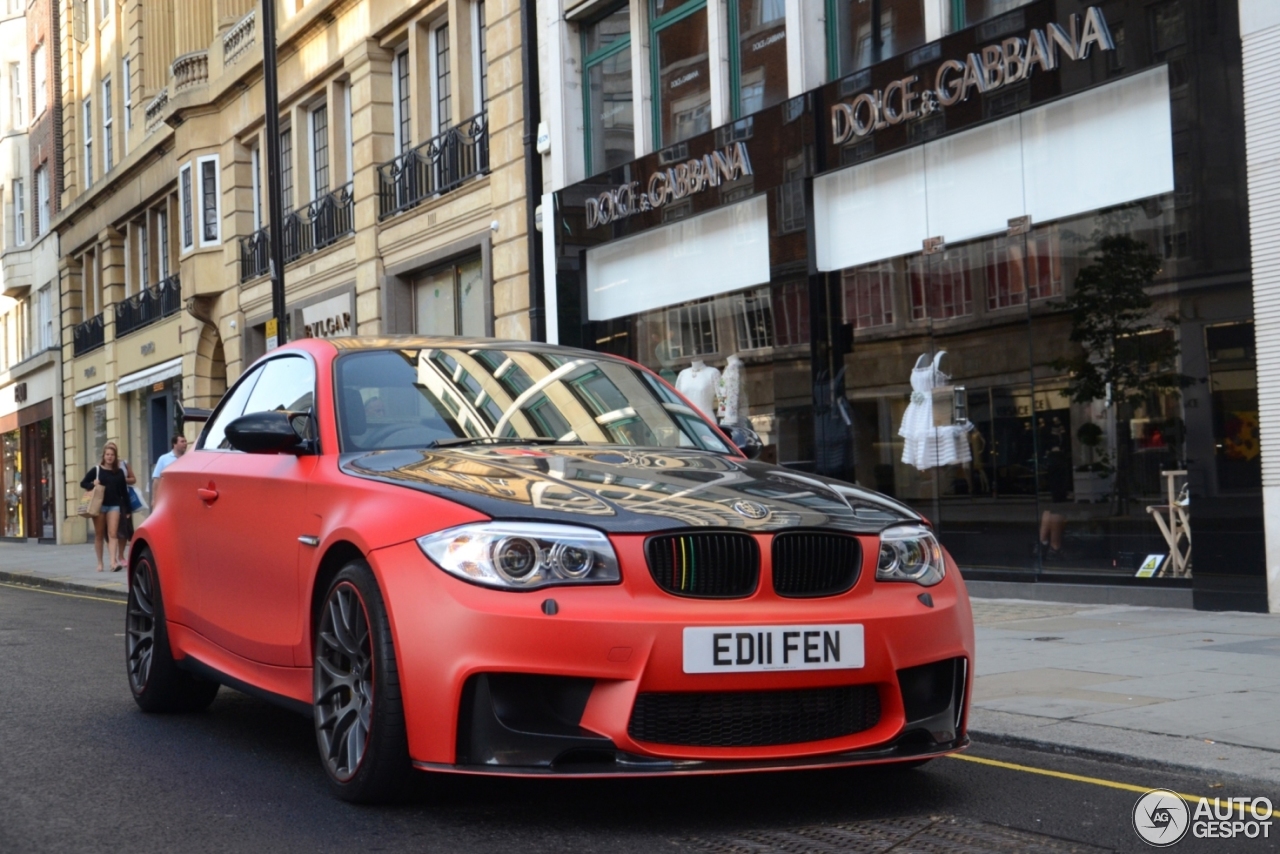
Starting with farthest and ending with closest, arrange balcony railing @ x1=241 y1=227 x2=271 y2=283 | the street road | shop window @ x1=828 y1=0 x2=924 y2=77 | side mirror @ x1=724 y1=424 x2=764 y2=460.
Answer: balcony railing @ x1=241 y1=227 x2=271 y2=283 → shop window @ x1=828 y1=0 x2=924 y2=77 → side mirror @ x1=724 y1=424 x2=764 y2=460 → the street road

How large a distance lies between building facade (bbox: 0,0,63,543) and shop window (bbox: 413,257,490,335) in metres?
22.5

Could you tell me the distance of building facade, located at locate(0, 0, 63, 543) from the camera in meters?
45.5

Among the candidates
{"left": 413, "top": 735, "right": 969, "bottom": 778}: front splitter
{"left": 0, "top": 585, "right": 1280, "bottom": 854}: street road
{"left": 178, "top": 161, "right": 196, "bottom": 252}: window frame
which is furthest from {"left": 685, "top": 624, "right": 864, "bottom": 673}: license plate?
{"left": 178, "top": 161, "right": 196, "bottom": 252}: window frame

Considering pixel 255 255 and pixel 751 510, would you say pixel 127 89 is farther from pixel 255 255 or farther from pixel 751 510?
pixel 751 510

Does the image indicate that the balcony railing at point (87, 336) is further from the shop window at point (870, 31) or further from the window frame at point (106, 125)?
the shop window at point (870, 31)

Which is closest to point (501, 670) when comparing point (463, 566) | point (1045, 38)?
point (463, 566)

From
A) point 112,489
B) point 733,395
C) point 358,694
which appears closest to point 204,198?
point 112,489

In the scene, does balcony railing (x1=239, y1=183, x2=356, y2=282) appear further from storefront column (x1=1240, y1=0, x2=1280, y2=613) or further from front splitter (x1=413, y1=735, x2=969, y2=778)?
front splitter (x1=413, y1=735, x2=969, y2=778)

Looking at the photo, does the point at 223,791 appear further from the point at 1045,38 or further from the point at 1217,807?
Result: the point at 1045,38

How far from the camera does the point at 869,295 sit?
585 inches

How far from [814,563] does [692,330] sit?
13181 mm

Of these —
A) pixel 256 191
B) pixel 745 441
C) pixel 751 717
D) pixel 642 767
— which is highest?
pixel 256 191

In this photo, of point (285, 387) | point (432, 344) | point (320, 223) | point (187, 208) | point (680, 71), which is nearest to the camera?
point (432, 344)

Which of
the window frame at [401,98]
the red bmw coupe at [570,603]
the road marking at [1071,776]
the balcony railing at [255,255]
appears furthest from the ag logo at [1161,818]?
the balcony railing at [255,255]
